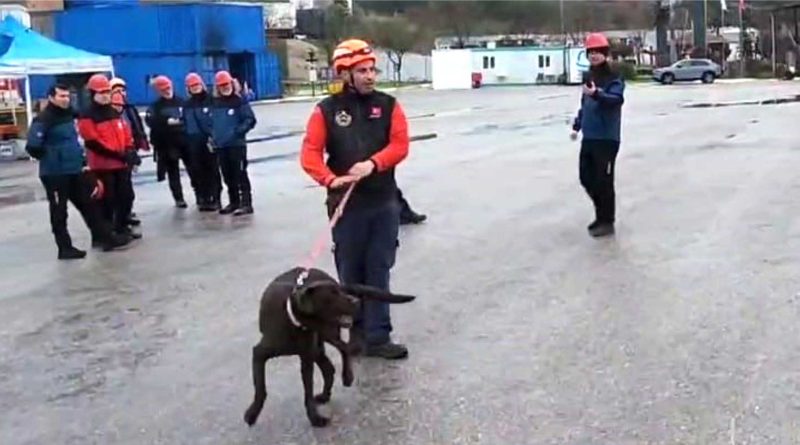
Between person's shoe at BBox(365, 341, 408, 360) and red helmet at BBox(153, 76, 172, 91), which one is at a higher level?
red helmet at BBox(153, 76, 172, 91)

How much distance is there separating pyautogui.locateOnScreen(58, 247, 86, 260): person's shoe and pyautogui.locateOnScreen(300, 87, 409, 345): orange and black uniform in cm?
545

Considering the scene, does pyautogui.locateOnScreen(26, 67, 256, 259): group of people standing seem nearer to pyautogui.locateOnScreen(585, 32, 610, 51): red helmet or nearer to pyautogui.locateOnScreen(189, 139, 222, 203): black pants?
pyautogui.locateOnScreen(189, 139, 222, 203): black pants

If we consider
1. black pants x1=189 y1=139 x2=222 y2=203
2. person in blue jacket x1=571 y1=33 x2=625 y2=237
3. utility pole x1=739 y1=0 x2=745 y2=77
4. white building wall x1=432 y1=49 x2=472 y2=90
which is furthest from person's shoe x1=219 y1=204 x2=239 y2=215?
white building wall x1=432 y1=49 x2=472 y2=90

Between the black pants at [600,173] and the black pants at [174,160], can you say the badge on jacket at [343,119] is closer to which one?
the black pants at [600,173]

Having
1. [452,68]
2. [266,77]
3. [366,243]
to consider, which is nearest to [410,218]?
[366,243]

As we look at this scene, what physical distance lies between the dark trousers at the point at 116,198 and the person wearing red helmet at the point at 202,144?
197 cm

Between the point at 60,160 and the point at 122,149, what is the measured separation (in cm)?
89

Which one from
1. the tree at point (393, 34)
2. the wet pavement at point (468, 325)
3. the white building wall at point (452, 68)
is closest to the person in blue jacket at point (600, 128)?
the wet pavement at point (468, 325)

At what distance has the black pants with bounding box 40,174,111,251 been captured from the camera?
1229 cm

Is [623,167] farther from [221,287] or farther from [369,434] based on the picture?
[369,434]

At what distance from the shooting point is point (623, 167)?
18969mm

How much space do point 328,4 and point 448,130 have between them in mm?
74036

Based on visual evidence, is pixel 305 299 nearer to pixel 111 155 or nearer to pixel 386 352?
pixel 386 352

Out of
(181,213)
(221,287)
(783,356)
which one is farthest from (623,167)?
(783,356)
